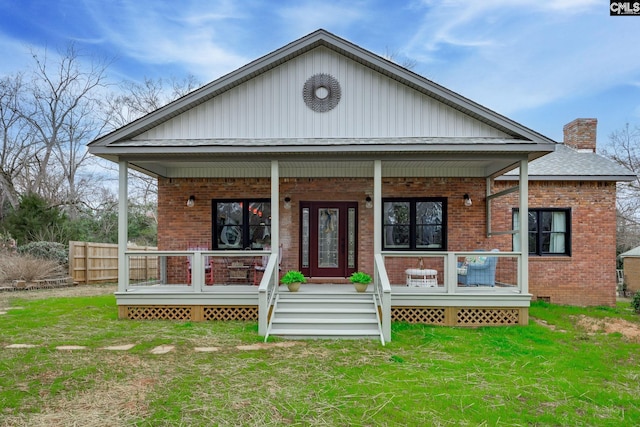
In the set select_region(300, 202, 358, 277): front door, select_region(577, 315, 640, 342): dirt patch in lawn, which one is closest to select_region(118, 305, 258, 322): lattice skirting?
select_region(300, 202, 358, 277): front door

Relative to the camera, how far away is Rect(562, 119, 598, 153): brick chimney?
14219 millimetres

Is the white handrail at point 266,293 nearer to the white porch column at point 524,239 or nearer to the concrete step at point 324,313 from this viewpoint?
the concrete step at point 324,313

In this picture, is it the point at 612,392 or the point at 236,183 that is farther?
the point at 236,183

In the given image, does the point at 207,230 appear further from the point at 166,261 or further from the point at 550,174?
the point at 550,174

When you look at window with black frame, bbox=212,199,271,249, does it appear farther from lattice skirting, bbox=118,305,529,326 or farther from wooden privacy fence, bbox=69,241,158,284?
wooden privacy fence, bbox=69,241,158,284

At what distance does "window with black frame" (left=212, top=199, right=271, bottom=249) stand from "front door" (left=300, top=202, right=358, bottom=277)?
1.00 meters

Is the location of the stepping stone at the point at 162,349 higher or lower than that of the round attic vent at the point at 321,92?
lower

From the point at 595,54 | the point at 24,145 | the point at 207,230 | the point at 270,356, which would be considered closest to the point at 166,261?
the point at 207,230

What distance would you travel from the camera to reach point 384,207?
11.8m

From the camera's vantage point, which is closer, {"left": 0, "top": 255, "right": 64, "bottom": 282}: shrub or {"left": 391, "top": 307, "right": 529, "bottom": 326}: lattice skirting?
{"left": 391, "top": 307, "right": 529, "bottom": 326}: lattice skirting

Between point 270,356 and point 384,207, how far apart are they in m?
6.04

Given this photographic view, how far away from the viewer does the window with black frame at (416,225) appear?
11672mm

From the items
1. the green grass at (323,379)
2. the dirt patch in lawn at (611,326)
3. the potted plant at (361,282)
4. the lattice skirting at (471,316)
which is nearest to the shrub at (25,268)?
the green grass at (323,379)

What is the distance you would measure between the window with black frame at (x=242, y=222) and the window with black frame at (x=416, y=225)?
10.2ft
